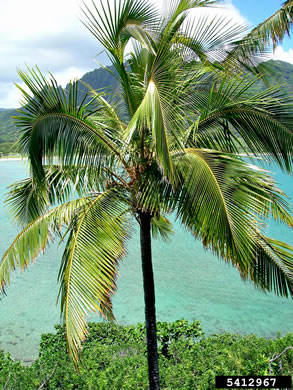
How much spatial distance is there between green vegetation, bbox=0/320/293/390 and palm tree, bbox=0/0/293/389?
1.35 m

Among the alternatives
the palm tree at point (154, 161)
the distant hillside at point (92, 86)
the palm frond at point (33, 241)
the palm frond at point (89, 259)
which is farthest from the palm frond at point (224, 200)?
the distant hillside at point (92, 86)


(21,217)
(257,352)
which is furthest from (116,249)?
(257,352)

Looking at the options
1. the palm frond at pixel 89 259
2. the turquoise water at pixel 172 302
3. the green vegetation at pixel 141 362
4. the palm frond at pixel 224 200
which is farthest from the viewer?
the turquoise water at pixel 172 302

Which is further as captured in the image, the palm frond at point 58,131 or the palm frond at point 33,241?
the palm frond at point 33,241

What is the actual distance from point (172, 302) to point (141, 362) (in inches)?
262

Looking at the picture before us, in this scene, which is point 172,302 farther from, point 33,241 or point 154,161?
point 154,161

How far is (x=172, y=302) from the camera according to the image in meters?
13.5

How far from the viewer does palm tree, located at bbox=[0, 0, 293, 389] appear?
3.54 meters

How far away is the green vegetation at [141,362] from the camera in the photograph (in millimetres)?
5973

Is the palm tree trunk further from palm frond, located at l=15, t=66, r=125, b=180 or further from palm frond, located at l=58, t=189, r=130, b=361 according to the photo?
palm frond, located at l=15, t=66, r=125, b=180

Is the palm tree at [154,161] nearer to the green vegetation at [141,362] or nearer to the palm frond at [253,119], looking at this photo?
the palm frond at [253,119]

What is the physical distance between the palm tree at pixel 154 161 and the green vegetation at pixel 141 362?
1354mm

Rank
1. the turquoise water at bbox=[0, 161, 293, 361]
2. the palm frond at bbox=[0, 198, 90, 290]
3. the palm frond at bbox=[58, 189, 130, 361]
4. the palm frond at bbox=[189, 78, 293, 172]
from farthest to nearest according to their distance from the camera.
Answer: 1. the turquoise water at bbox=[0, 161, 293, 361]
2. the palm frond at bbox=[0, 198, 90, 290]
3. the palm frond at bbox=[189, 78, 293, 172]
4. the palm frond at bbox=[58, 189, 130, 361]

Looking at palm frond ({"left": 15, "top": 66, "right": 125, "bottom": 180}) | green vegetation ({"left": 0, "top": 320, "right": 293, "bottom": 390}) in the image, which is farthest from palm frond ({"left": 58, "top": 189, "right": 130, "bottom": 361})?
green vegetation ({"left": 0, "top": 320, "right": 293, "bottom": 390})
